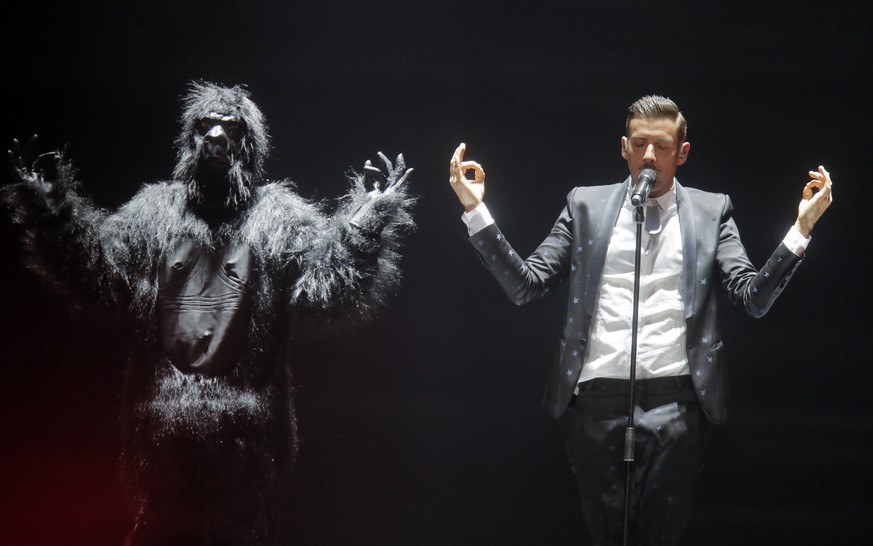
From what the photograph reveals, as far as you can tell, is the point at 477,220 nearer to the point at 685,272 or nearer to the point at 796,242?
the point at 685,272

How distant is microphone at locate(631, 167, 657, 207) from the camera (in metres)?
2.47

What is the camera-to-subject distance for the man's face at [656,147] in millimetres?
2712

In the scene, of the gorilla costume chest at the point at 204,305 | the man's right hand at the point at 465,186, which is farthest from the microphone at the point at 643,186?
the gorilla costume chest at the point at 204,305

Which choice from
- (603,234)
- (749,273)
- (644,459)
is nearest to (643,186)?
(603,234)

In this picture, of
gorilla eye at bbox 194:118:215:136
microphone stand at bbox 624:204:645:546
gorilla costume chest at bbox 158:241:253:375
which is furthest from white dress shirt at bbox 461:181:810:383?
gorilla eye at bbox 194:118:215:136

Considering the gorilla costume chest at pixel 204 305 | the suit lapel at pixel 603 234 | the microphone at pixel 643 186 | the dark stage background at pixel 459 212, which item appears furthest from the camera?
the dark stage background at pixel 459 212

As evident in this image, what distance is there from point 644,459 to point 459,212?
1238 millimetres

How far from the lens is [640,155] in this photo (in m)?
2.74

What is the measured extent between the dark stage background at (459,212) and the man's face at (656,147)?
751mm

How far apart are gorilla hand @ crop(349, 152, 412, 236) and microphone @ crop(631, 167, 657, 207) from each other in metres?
0.64

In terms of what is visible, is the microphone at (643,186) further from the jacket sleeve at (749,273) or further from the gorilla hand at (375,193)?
the gorilla hand at (375,193)

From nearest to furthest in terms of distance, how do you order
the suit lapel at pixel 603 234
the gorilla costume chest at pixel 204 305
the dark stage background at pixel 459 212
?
the suit lapel at pixel 603 234, the gorilla costume chest at pixel 204 305, the dark stage background at pixel 459 212

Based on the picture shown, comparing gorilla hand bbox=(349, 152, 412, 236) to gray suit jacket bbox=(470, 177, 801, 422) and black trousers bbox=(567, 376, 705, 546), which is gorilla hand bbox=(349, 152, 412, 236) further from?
black trousers bbox=(567, 376, 705, 546)

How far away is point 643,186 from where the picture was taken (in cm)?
251
